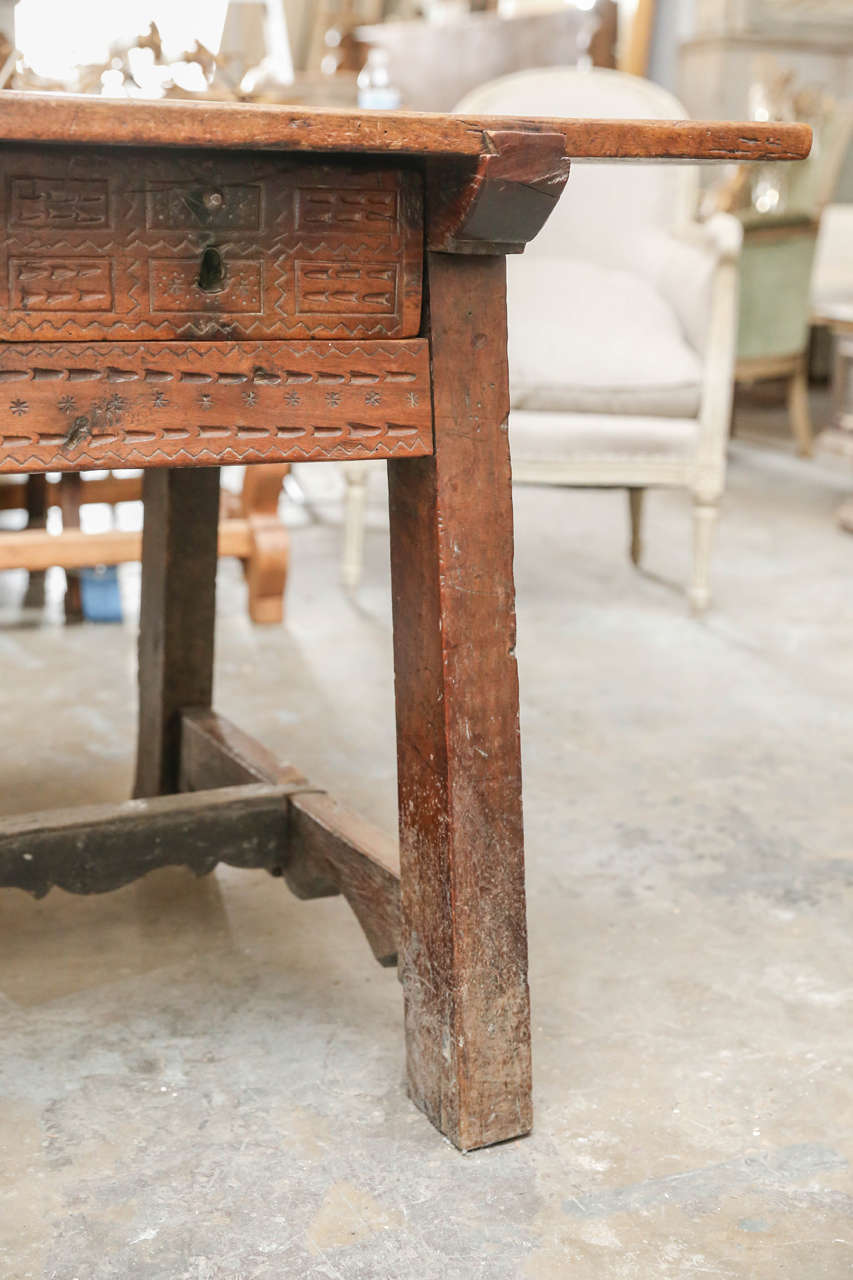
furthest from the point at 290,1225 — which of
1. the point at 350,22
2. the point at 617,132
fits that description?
the point at 350,22

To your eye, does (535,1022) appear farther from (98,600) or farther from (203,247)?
(98,600)

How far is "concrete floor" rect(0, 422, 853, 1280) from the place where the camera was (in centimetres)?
110

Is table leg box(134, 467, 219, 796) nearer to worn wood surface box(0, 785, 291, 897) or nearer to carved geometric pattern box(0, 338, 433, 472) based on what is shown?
worn wood surface box(0, 785, 291, 897)

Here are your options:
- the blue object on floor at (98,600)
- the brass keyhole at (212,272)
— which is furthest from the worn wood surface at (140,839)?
the blue object on floor at (98,600)

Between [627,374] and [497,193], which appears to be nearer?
[497,193]

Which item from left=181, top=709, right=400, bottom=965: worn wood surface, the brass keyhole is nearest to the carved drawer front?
the brass keyhole

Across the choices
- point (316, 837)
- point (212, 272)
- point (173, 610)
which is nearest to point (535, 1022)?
point (316, 837)

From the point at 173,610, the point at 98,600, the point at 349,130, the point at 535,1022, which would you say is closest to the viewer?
the point at 349,130

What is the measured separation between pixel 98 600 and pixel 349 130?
208 centimetres

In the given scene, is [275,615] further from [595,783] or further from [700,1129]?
[700,1129]

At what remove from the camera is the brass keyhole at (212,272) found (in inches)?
40.3

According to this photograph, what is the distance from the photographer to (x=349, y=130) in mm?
955

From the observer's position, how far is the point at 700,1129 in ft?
4.10

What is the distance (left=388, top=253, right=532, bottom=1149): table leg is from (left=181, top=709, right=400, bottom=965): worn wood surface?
0.07 meters
